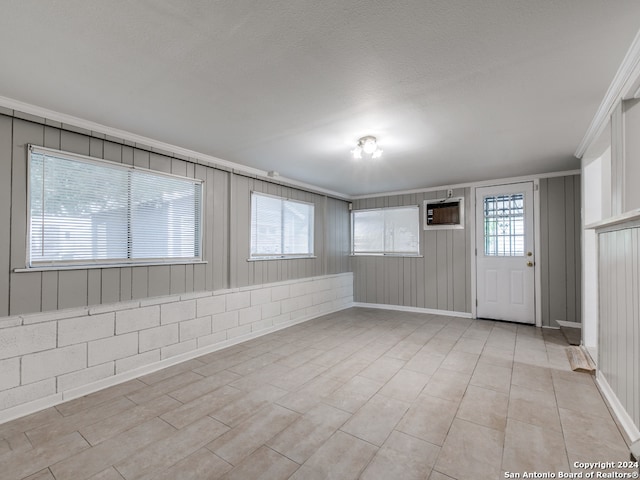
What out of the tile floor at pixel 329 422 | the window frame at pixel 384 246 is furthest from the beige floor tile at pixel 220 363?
the window frame at pixel 384 246

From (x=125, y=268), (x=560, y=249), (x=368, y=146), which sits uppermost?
(x=368, y=146)

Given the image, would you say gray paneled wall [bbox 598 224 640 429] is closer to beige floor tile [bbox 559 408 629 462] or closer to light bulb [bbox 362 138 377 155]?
beige floor tile [bbox 559 408 629 462]

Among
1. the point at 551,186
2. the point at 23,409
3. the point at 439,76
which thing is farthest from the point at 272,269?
the point at 551,186

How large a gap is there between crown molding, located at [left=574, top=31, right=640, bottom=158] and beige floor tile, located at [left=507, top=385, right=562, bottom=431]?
235 cm

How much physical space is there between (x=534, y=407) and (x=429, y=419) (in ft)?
2.95

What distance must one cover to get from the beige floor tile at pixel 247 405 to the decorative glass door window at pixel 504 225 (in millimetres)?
4334

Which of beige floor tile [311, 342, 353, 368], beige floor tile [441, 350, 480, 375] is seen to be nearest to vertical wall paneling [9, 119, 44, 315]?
beige floor tile [311, 342, 353, 368]

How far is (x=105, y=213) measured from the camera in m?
2.91

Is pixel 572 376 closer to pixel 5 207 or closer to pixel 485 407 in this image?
pixel 485 407

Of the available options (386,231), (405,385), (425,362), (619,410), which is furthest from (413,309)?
(619,410)

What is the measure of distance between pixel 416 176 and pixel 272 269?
2752 mm

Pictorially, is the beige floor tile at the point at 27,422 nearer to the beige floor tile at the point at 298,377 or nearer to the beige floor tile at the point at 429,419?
the beige floor tile at the point at 298,377

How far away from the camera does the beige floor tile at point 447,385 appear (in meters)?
2.62

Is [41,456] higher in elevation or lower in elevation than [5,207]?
lower
